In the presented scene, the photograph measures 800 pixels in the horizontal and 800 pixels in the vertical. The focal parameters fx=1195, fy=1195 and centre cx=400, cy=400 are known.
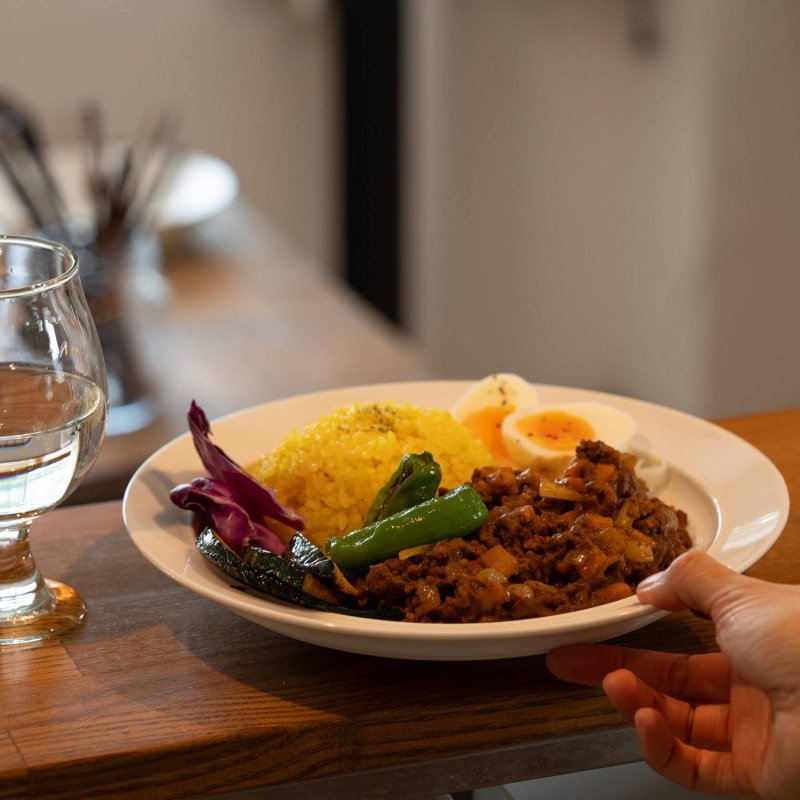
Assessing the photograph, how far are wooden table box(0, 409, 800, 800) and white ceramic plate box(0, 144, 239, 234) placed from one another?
6.15 ft

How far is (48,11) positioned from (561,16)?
1954 millimetres

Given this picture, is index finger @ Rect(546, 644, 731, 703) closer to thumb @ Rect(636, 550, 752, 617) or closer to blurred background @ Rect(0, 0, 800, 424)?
thumb @ Rect(636, 550, 752, 617)

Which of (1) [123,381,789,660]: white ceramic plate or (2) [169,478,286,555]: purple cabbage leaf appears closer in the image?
(1) [123,381,789,660]: white ceramic plate

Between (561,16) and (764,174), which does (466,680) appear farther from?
(561,16)

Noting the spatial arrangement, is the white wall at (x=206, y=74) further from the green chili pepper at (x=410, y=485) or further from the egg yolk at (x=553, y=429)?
the green chili pepper at (x=410, y=485)

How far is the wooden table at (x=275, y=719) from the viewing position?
93 centimetres

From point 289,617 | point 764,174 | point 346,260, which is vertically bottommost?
point 346,260

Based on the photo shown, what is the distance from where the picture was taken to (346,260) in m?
5.14

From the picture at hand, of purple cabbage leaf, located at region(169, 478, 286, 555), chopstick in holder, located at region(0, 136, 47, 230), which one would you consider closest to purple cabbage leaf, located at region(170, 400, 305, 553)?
purple cabbage leaf, located at region(169, 478, 286, 555)

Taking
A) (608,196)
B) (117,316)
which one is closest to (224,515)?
(117,316)

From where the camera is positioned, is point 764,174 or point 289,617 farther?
point 764,174

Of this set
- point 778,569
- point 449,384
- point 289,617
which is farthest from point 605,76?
point 289,617

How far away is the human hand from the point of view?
2.79 ft

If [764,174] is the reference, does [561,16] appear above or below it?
above
